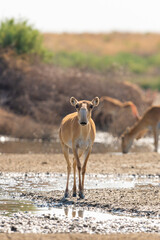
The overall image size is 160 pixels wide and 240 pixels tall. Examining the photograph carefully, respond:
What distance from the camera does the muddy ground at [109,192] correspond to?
28.1 feet

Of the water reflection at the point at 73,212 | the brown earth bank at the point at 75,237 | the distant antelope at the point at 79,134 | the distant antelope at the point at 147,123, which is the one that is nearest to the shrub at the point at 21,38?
the distant antelope at the point at 147,123

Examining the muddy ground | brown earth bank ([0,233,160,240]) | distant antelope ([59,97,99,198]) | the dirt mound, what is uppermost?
the dirt mound

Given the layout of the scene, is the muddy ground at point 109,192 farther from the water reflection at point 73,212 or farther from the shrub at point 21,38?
the shrub at point 21,38

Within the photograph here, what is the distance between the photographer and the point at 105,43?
85.4m

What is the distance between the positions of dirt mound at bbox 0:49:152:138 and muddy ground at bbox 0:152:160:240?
31.9 feet

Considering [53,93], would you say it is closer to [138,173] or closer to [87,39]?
[138,173]

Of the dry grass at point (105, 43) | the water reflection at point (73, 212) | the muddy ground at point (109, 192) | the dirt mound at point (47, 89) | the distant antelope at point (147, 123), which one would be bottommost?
the water reflection at point (73, 212)

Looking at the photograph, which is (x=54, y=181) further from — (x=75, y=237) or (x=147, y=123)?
(x=147, y=123)

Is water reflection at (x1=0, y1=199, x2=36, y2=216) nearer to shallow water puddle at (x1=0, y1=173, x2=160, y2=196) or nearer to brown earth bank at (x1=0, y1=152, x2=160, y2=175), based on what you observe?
shallow water puddle at (x1=0, y1=173, x2=160, y2=196)

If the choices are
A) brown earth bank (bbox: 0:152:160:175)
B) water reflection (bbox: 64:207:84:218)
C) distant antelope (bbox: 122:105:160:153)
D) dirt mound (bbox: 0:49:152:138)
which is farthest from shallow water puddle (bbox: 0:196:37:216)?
dirt mound (bbox: 0:49:152:138)

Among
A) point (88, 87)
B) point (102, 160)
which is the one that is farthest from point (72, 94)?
point (102, 160)

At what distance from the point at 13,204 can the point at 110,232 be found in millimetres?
2523

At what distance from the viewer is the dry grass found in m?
76.9

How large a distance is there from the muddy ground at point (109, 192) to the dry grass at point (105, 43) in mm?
57389
